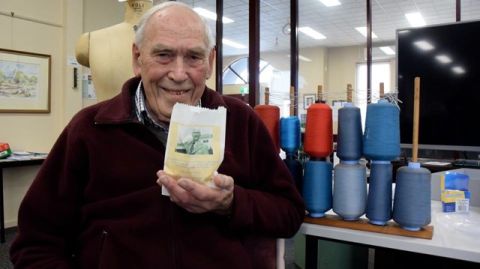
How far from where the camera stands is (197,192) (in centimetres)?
88

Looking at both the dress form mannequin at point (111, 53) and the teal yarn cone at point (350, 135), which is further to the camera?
the dress form mannequin at point (111, 53)

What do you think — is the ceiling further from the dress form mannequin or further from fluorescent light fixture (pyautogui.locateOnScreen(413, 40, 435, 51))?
fluorescent light fixture (pyautogui.locateOnScreen(413, 40, 435, 51))

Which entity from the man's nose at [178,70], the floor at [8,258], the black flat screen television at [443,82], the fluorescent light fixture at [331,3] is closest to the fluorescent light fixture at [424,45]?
the black flat screen television at [443,82]

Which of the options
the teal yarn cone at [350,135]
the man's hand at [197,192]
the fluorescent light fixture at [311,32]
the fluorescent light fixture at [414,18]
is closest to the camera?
the man's hand at [197,192]

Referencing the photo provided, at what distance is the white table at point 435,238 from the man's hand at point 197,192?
428mm

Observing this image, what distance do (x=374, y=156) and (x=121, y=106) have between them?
2.56 feet

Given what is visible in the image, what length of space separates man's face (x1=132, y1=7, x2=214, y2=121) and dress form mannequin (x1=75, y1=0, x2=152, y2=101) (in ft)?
2.18

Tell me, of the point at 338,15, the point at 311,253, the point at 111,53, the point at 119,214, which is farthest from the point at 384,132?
the point at 338,15

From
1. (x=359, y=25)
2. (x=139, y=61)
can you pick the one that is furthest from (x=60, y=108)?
(x=359, y=25)

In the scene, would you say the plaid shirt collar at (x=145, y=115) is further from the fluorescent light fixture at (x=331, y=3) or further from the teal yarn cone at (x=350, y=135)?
the fluorescent light fixture at (x=331, y=3)

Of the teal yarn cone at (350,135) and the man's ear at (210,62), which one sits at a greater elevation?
the man's ear at (210,62)

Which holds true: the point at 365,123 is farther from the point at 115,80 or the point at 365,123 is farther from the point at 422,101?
the point at 115,80

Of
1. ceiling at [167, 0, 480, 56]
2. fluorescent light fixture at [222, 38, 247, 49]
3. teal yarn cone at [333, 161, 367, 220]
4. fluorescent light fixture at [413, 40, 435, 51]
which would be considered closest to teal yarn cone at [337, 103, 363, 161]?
teal yarn cone at [333, 161, 367, 220]

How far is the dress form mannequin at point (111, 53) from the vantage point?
1.76 m
